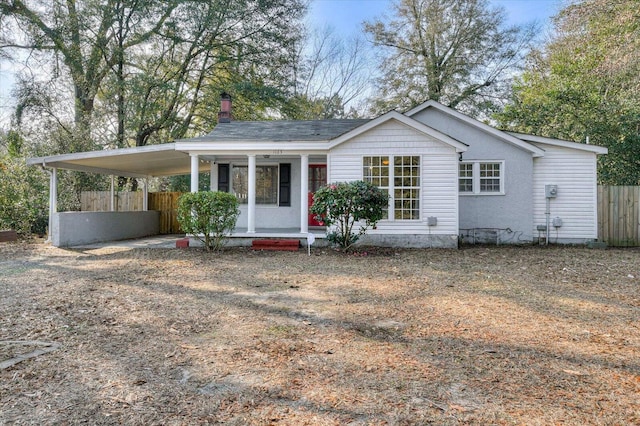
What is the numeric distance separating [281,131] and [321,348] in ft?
30.7

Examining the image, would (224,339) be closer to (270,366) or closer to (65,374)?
(270,366)

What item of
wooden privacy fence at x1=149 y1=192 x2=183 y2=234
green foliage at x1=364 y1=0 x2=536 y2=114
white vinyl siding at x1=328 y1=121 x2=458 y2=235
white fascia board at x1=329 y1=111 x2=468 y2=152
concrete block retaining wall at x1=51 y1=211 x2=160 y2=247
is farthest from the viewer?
green foliage at x1=364 y1=0 x2=536 y2=114

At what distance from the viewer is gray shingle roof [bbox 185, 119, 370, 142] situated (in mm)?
10516

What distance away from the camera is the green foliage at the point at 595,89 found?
33.7ft

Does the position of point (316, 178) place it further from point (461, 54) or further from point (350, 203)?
point (461, 54)

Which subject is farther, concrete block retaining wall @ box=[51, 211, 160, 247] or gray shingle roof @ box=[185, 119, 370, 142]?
concrete block retaining wall @ box=[51, 211, 160, 247]

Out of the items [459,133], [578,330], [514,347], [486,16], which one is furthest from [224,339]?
[486,16]

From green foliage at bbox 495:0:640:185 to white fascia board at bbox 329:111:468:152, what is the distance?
17.1ft

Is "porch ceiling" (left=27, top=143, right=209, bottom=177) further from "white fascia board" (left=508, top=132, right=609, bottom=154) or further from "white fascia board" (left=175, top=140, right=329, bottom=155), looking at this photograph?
"white fascia board" (left=508, top=132, right=609, bottom=154)

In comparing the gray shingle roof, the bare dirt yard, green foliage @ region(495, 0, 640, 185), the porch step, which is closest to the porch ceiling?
the gray shingle roof

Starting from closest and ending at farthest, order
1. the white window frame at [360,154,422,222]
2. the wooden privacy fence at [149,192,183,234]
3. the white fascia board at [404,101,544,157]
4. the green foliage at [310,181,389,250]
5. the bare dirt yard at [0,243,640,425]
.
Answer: the bare dirt yard at [0,243,640,425], the green foliage at [310,181,389,250], the white window frame at [360,154,422,222], the white fascia board at [404,101,544,157], the wooden privacy fence at [149,192,183,234]

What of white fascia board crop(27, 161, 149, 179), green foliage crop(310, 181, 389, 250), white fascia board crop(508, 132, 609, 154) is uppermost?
white fascia board crop(508, 132, 609, 154)

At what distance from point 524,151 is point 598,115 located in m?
6.38

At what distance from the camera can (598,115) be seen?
14.5 meters
